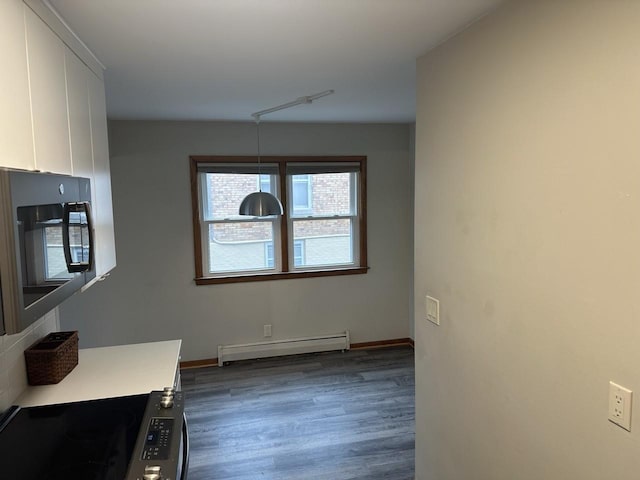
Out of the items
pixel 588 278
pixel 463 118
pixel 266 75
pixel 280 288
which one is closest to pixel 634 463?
pixel 588 278

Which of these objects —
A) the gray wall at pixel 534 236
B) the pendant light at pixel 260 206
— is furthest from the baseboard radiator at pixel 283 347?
the gray wall at pixel 534 236

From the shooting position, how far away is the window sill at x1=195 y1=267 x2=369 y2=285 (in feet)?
14.6

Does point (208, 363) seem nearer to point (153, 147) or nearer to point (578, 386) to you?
point (153, 147)

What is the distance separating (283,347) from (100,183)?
9.89 feet

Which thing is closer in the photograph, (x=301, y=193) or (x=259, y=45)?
(x=259, y=45)

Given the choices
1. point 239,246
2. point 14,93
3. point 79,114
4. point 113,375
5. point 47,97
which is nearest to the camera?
point 14,93

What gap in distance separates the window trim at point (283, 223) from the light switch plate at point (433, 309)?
8.37 feet

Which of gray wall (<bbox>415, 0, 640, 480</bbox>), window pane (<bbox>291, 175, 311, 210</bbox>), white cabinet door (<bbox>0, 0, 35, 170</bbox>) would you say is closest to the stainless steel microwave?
white cabinet door (<bbox>0, 0, 35, 170</bbox>)

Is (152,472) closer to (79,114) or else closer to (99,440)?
(99,440)

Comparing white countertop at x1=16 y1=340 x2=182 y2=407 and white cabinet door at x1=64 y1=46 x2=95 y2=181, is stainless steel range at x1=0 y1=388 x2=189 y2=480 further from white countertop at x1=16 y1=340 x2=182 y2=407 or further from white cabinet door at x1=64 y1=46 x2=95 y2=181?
white cabinet door at x1=64 y1=46 x2=95 y2=181

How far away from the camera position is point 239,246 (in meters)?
4.57

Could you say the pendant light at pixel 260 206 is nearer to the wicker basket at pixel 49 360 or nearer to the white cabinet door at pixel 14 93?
the wicker basket at pixel 49 360

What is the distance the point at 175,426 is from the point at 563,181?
1557 mm

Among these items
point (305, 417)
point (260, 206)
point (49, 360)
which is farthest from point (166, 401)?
point (260, 206)
